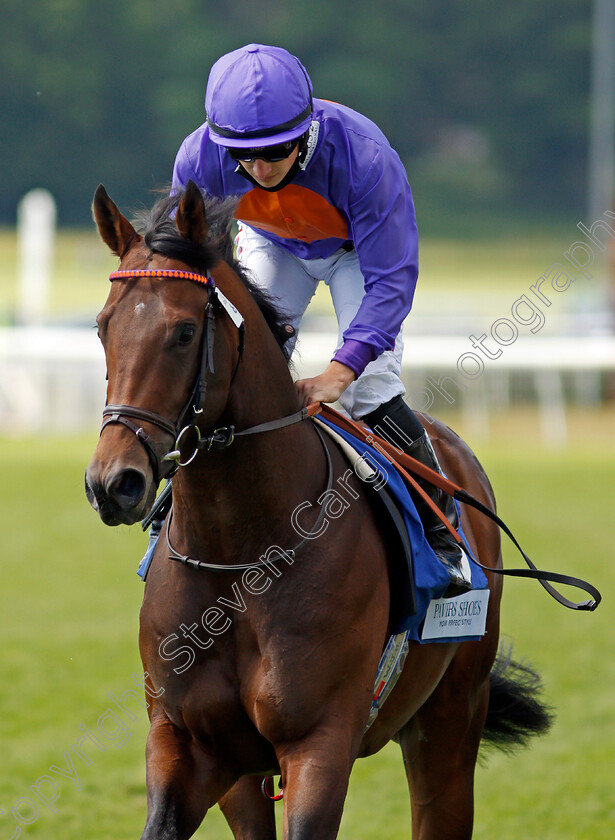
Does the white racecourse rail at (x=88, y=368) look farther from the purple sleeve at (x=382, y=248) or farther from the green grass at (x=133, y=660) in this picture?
the purple sleeve at (x=382, y=248)

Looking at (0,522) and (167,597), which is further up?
(167,597)

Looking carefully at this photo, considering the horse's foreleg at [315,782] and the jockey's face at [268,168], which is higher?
the jockey's face at [268,168]

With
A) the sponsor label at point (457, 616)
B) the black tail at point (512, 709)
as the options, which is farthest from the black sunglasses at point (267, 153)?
the black tail at point (512, 709)

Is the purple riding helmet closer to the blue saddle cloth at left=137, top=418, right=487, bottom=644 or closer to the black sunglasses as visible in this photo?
the black sunglasses

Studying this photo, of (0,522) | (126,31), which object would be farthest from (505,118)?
(0,522)

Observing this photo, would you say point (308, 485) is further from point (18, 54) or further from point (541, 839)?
point (18, 54)

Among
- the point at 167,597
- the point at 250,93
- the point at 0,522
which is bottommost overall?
the point at 0,522

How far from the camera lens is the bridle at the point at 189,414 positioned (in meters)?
2.69

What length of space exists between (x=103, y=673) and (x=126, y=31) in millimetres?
35602

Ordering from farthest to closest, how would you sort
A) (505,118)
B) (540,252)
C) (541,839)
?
(505,118) < (540,252) < (541,839)

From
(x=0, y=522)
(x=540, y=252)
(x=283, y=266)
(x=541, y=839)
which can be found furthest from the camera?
(x=540, y=252)

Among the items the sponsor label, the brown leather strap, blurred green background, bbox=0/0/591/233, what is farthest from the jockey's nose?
blurred green background, bbox=0/0/591/233

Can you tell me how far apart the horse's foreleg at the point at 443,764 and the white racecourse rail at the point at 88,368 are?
1209 centimetres

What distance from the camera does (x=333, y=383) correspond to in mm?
3295
